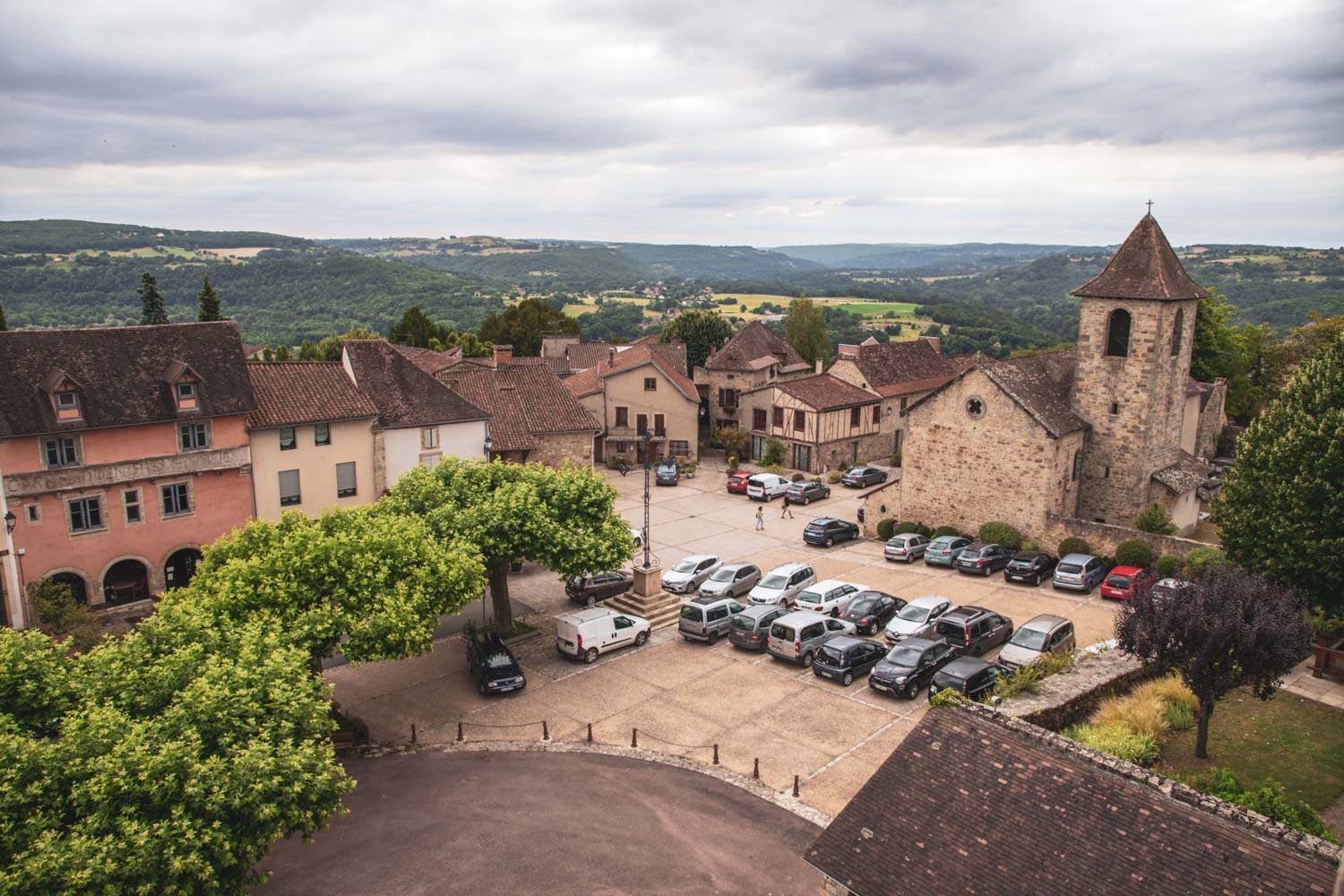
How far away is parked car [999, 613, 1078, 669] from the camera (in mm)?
25484

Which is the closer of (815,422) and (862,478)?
(862,478)

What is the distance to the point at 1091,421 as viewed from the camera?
1561 inches

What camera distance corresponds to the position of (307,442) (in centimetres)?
3791

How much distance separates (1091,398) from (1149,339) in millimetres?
3619

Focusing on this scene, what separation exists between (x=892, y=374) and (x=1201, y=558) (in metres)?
33.6

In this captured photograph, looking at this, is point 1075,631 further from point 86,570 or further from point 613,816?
point 86,570

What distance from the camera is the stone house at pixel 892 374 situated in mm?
61812

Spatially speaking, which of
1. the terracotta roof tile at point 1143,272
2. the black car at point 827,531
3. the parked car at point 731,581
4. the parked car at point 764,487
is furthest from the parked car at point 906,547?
the terracotta roof tile at point 1143,272

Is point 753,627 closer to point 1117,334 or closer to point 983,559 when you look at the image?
point 983,559

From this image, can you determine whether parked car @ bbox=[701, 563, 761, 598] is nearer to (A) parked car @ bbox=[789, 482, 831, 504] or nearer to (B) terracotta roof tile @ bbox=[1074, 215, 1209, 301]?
(A) parked car @ bbox=[789, 482, 831, 504]

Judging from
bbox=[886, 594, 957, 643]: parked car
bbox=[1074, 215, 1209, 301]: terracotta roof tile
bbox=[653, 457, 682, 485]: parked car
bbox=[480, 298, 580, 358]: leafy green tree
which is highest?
bbox=[1074, 215, 1209, 301]: terracotta roof tile

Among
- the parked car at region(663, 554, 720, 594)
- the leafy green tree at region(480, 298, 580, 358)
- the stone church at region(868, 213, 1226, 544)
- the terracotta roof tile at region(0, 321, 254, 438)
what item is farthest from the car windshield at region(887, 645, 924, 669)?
the leafy green tree at region(480, 298, 580, 358)

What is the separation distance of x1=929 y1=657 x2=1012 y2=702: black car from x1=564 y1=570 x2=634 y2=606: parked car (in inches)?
549

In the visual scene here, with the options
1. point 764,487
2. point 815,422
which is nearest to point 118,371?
point 764,487
